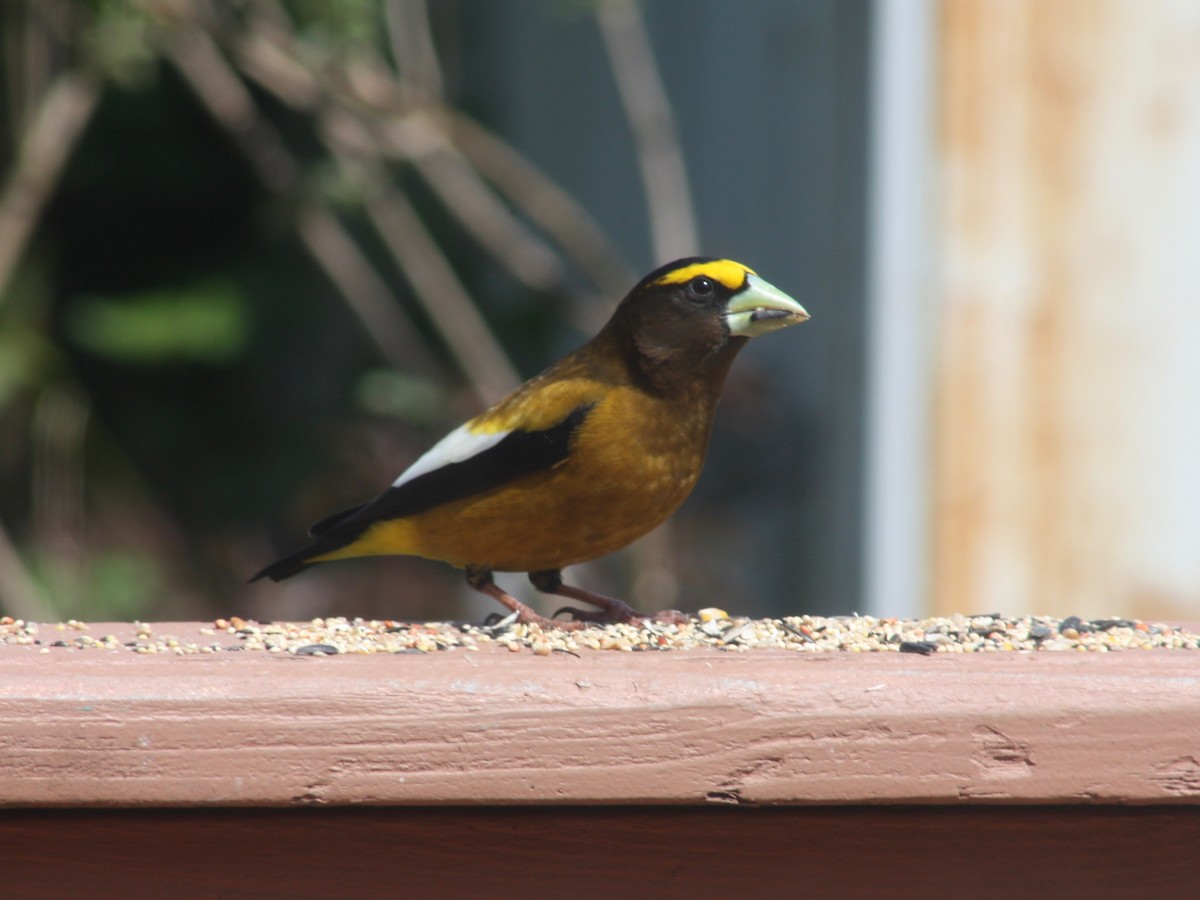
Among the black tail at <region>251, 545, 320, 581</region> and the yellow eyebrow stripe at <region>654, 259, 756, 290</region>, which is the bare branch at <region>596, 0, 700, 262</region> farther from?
the black tail at <region>251, 545, 320, 581</region>

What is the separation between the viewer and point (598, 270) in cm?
587

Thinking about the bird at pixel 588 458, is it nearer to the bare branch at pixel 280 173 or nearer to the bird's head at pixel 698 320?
the bird's head at pixel 698 320

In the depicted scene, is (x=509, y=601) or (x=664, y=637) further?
(x=509, y=601)

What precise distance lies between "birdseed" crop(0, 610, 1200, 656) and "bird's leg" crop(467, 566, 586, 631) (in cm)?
16

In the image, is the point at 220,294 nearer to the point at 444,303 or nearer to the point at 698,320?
the point at 444,303

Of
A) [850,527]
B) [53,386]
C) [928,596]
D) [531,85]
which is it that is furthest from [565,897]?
[531,85]

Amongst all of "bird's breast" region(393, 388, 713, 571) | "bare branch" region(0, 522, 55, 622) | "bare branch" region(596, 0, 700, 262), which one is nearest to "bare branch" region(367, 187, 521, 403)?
"bare branch" region(596, 0, 700, 262)

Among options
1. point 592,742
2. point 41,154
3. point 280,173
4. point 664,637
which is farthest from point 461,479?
point 41,154

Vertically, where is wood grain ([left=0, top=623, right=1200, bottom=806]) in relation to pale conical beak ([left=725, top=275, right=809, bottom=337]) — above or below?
below

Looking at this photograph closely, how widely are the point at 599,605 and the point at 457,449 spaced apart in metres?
0.41

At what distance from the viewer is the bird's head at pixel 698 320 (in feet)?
10.4

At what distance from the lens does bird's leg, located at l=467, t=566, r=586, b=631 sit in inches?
109

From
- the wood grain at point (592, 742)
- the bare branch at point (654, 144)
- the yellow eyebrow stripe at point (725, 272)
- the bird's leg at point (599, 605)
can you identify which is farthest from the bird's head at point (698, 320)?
the bare branch at point (654, 144)

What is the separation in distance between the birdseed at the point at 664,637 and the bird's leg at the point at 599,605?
0.63 ft
